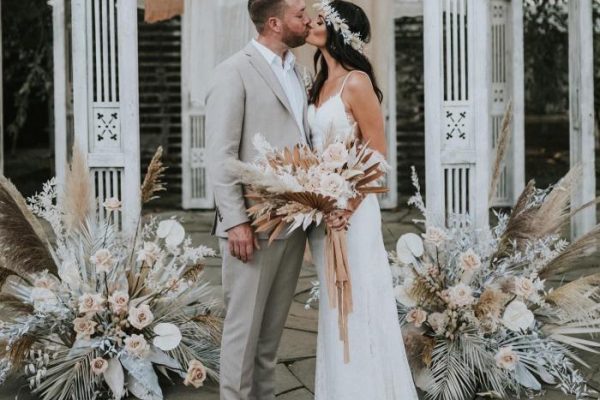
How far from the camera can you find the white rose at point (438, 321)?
533 cm

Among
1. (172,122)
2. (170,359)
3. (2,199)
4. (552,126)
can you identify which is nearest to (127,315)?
(170,359)

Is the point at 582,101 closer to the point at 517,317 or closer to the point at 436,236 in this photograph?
the point at 436,236

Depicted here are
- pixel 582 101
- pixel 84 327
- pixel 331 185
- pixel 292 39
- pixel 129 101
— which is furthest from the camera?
pixel 582 101

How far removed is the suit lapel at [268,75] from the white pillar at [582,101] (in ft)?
15.8

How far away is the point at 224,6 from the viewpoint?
9789 mm

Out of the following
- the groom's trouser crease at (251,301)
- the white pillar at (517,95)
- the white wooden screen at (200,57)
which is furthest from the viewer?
the white pillar at (517,95)

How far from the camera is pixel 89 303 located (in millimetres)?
5094

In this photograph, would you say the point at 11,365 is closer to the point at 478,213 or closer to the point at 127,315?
the point at 127,315

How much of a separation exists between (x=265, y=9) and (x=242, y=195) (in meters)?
0.77

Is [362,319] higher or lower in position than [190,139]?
lower

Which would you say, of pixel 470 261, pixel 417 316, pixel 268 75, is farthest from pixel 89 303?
pixel 470 261

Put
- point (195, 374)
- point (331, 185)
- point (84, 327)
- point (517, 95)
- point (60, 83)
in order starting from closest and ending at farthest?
point (331, 185), point (195, 374), point (84, 327), point (60, 83), point (517, 95)

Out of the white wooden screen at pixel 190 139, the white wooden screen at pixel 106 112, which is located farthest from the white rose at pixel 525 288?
the white wooden screen at pixel 190 139

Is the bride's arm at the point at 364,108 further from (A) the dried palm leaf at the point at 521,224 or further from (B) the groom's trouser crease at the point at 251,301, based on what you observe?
(A) the dried palm leaf at the point at 521,224
